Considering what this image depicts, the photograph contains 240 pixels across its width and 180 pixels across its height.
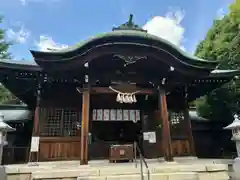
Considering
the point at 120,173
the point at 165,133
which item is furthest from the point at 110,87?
the point at 120,173

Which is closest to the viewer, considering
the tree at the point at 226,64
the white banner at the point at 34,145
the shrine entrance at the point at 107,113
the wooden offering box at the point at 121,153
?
the white banner at the point at 34,145

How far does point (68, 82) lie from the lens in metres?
8.24

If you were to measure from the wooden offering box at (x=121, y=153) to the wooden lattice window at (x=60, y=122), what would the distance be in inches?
73.0

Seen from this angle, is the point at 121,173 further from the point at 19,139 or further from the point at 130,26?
the point at 19,139

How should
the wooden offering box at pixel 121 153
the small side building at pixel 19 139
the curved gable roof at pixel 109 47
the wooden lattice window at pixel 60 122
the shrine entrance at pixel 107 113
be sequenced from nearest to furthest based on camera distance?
1. the curved gable roof at pixel 109 47
2. the wooden offering box at pixel 121 153
3. the wooden lattice window at pixel 60 122
4. the shrine entrance at pixel 107 113
5. the small side building at pixel 19 139

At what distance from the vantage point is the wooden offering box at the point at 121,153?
762 cm

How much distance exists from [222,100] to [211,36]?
4717 millimetres

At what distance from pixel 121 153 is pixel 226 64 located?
297 inches

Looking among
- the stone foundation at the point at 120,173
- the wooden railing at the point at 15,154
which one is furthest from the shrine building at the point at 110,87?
the wooden railing at the point at 15,154

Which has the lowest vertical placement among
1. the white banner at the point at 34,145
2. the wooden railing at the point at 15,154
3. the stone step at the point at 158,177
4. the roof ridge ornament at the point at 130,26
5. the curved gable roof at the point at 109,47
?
the stone step at the point at 158,177

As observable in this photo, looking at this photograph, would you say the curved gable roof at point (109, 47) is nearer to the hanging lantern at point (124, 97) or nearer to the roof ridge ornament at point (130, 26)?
the hanging lantern at point (124, 97)

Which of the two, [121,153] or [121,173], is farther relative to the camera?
[121,153]

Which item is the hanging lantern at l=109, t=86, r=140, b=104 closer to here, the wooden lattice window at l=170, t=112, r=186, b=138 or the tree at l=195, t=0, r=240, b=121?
the wooden lattice window at l=170, t=112, r=186, b=138

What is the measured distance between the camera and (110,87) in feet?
25.7
